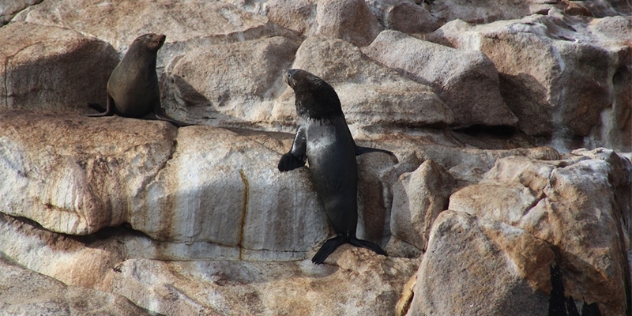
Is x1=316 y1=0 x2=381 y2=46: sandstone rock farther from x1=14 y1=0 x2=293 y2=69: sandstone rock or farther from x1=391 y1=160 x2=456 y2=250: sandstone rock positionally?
x1=391 y1=160 x2=456 y2=250: sandstone rock

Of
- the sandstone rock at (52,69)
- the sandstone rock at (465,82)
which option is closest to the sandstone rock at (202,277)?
the sandstone rock at (52,69)

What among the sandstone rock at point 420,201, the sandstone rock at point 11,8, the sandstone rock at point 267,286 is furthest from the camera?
the sandstone rock at point 11,8

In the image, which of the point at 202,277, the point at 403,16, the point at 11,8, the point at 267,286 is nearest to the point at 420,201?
the point at 267,286

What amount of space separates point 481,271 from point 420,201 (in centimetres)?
126

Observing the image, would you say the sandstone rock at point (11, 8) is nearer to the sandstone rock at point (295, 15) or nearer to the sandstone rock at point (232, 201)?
the sandstone rock at point (295, 15)

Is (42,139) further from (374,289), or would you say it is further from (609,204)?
(609,204)

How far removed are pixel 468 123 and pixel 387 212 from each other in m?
2.46

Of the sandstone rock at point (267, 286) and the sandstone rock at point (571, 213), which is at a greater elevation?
the sandstone rock at point (571, 213)

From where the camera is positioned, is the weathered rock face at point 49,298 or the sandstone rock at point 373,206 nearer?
the weathered rock face at point 49,298

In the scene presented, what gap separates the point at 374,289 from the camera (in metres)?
5.58

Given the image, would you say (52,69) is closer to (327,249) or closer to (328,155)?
(328,155)

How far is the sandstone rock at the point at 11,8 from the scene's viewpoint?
9211mm

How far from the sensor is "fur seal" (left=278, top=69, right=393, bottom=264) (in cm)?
628

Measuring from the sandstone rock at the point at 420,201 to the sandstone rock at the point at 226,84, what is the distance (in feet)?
7.48
